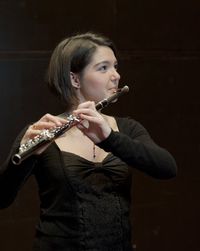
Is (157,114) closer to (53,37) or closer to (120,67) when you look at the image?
(120,67)

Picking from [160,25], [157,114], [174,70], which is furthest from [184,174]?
[160,25]

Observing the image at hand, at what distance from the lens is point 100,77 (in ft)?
4.41

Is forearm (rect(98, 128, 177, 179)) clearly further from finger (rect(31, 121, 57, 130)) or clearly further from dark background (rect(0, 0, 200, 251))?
dark background (rect(0, 0, 200, 251))

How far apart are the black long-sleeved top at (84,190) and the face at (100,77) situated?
0.18m

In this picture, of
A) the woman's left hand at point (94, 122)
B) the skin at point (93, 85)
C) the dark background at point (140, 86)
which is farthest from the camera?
the dark background at point (140, 86)

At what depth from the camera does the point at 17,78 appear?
2.09m

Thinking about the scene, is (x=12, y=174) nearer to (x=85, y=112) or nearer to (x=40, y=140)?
(x=40, y=140)

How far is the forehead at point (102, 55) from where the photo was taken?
1358mm

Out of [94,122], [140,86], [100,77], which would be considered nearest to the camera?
[94,122]

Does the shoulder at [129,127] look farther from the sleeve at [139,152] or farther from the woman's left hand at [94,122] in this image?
the woman's left hand at [94,122]

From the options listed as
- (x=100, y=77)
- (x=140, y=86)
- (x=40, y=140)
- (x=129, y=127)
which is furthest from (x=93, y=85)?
(x=140, y=86)

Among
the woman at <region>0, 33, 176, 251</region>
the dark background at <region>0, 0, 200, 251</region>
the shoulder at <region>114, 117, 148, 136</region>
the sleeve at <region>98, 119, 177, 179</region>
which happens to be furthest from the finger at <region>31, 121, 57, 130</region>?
the dark background at <region>0, 0, 200, 251</region>

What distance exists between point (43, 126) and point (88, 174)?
171 millimetres

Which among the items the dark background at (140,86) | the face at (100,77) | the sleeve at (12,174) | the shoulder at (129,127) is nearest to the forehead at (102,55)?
the face at (100,77)
